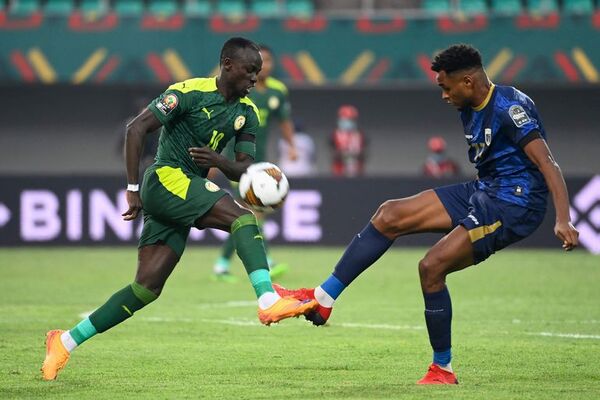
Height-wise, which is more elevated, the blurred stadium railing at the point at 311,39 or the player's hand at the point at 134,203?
the player's hand at the point at 134,203

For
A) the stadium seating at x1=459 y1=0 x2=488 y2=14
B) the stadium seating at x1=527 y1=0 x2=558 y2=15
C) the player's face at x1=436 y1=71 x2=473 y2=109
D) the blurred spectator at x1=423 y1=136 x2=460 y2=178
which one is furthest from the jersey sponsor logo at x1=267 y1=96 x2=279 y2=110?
the stadium seating at x1=527 y1=0 x2=558 y2=15

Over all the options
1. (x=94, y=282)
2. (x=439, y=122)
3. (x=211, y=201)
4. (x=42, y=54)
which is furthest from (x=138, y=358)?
(x=439, y=122)

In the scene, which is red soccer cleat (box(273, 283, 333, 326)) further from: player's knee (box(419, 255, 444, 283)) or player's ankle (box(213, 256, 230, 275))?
Result: player's ankle (box(213, 256, 230, 275))

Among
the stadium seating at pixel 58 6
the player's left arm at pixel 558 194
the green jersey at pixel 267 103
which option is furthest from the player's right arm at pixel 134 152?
the stadium seating at pixel 58 6

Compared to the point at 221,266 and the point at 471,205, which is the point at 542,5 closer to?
the point at 221,266

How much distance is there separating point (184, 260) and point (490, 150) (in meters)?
10.6

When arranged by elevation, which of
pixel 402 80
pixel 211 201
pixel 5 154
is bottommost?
pixel 5 154

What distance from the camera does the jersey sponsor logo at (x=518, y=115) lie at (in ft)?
24.3

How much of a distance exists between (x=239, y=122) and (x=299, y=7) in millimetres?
15090

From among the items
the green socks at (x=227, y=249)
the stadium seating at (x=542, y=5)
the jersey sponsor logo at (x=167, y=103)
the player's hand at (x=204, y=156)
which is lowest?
the green socks at (x=227, y=249)

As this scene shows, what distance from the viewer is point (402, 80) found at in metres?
22.7

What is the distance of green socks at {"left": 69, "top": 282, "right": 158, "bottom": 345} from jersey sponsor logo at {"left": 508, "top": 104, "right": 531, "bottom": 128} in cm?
258

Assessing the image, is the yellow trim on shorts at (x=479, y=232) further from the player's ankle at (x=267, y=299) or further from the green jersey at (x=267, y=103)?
the green jersey at (x=267, y=103)

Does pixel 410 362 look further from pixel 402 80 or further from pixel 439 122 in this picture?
pixel 439 122
